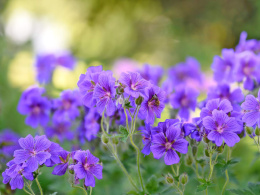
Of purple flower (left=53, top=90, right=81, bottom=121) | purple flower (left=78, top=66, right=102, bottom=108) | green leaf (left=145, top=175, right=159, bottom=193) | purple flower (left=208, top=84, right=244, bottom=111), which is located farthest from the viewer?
purple flower (left=53, top=90, right=81, bottom=121)

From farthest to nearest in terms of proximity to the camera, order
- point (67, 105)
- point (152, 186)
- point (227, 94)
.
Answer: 1. point (67, 105)
2. point (227, 94)
3. point (152, 186)

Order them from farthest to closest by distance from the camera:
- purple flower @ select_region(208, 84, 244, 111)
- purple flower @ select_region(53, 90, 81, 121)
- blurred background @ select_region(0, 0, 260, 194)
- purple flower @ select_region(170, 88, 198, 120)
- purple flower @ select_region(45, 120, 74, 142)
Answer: blurred background @ select_region(0, 0, 260, 194)
purple flower @ select_region(45, 120, 74, 142)
purple flower @ select_region(170, 88, 198, 120)
purple flower @ select_region(53, 90, 81, 121)
purple flower @ select_region(208, 84, 244, 111)

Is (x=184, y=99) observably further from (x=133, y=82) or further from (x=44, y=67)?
(x=44, y=67)

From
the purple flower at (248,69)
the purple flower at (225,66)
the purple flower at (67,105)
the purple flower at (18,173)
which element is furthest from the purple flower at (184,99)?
the purple flower at (18,173)

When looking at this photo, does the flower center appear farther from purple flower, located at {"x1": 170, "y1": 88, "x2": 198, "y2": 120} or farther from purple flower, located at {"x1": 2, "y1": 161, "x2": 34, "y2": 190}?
purple flower, located at {"x1": 170, "y1": 88, "x2": 198, "y2": 120}

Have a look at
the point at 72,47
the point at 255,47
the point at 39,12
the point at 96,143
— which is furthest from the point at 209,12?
the point at 96,143

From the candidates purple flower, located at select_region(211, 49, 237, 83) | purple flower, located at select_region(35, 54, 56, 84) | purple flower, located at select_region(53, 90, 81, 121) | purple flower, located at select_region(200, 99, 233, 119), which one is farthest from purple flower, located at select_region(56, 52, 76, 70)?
A: purple flower, located at select_region(200, 99, 233, 119)

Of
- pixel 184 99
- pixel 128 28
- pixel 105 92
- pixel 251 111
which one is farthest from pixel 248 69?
pixel 128 28
